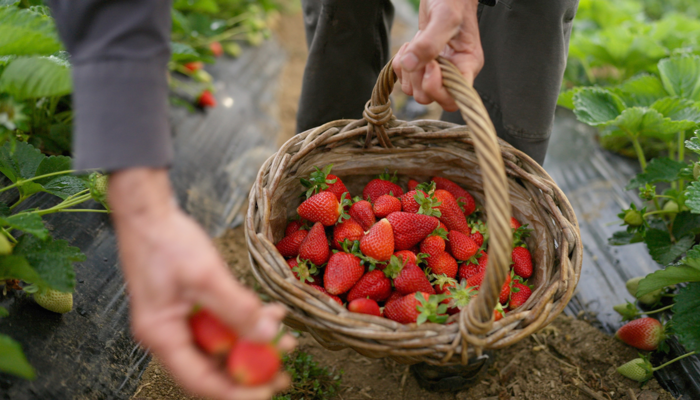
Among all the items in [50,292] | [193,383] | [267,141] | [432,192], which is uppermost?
[193,383]

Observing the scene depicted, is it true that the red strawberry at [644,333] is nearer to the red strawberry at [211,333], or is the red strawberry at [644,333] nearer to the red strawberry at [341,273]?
the red strawberry at [341,273]

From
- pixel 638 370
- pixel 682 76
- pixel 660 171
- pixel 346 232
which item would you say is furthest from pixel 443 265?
pixel 682 76

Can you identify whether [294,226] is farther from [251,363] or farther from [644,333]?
[644,333]

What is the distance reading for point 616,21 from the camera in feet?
9.26

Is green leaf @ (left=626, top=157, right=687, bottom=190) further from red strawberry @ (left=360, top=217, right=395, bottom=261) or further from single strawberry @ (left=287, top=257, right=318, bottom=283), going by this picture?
single strawberry @ (left=287, top=257, right=318, bottom=283)

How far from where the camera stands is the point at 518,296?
3.40 ft

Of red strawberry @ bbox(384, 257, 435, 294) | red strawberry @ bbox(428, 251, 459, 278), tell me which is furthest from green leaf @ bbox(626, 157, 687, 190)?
red strawberry @ bbox(384, 257, 435, 294)

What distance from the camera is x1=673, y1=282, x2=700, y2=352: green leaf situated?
1043 millimetres

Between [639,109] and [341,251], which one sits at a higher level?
[639,109]

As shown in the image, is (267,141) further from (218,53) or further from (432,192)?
(432,192)

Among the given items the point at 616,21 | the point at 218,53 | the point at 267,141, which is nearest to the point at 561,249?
the point at 267,141

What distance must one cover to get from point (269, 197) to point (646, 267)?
4.53ft

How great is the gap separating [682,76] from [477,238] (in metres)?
1.07

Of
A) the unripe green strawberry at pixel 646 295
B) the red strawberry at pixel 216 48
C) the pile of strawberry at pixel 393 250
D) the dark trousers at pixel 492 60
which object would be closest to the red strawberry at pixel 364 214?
the pile of strawberry at pixel 393 250
